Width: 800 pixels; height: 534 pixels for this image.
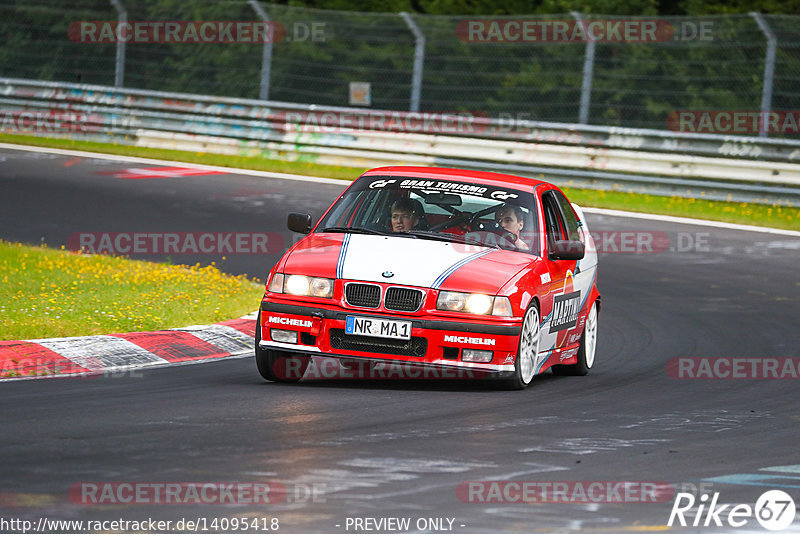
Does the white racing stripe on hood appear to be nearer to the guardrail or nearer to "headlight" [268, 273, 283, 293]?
"headlight" [268, 273, 283, 293]

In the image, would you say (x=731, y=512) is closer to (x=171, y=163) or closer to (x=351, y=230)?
(x=351, y=230)

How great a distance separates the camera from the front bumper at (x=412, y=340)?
882 cm

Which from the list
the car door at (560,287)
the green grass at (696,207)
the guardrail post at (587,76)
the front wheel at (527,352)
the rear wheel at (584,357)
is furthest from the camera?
the guardrail post at (587,76)

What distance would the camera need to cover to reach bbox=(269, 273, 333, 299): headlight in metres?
8.97

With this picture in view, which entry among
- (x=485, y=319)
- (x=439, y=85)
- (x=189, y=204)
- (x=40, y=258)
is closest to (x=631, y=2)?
(x=439, y=85)

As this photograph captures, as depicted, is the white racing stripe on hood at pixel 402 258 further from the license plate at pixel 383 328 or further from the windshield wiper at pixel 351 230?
the license plate at pixel 383 328

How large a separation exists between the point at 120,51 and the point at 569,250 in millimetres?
17971

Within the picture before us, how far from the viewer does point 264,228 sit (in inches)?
688

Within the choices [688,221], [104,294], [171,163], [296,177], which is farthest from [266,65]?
[104,294]

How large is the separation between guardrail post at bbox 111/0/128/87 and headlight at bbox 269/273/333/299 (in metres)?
17.8

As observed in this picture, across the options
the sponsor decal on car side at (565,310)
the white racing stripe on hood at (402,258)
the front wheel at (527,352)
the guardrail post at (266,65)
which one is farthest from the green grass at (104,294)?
the guardrail post at (266,65)

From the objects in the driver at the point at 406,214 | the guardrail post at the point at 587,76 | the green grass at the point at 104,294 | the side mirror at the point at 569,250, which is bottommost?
the green grass at the point at 104,294

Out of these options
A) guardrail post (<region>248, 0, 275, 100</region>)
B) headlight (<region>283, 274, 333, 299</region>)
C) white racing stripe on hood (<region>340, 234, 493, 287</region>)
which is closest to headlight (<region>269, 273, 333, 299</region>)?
headlight (<region>283, 274, 333, 299</region>)

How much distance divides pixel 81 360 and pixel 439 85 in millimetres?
15887
